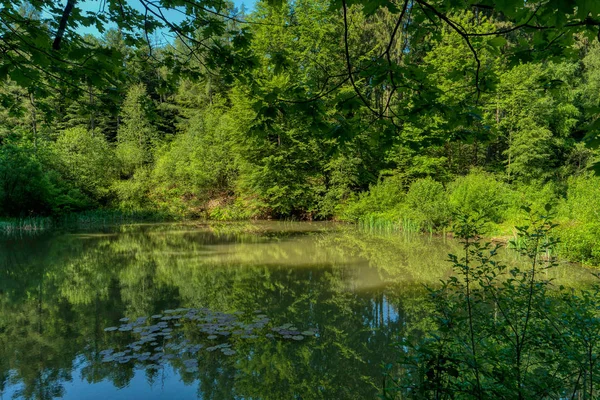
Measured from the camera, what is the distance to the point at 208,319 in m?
5.66

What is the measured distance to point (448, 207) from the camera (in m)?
14.1

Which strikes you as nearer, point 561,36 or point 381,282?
point 561,36

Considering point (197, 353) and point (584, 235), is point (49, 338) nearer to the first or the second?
point (197, 353)

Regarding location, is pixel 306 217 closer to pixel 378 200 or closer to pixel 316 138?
pixel 378 200

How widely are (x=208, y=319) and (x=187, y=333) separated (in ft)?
1.76

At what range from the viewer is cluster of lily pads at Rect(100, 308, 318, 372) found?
447cm

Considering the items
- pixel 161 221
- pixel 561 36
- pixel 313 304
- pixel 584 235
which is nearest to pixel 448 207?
pixel 584 235

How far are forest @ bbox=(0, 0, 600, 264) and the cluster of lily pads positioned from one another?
111 inches

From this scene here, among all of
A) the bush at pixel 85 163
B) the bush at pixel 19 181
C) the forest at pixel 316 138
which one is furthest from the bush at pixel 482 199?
the bush at pixel 85 163

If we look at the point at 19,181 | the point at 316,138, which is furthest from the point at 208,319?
the point at 19,181

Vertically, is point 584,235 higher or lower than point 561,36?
lower

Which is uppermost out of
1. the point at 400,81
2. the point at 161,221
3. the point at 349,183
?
the point at 400,81

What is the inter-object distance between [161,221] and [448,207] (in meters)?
15.4

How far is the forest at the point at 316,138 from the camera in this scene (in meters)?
2.39
